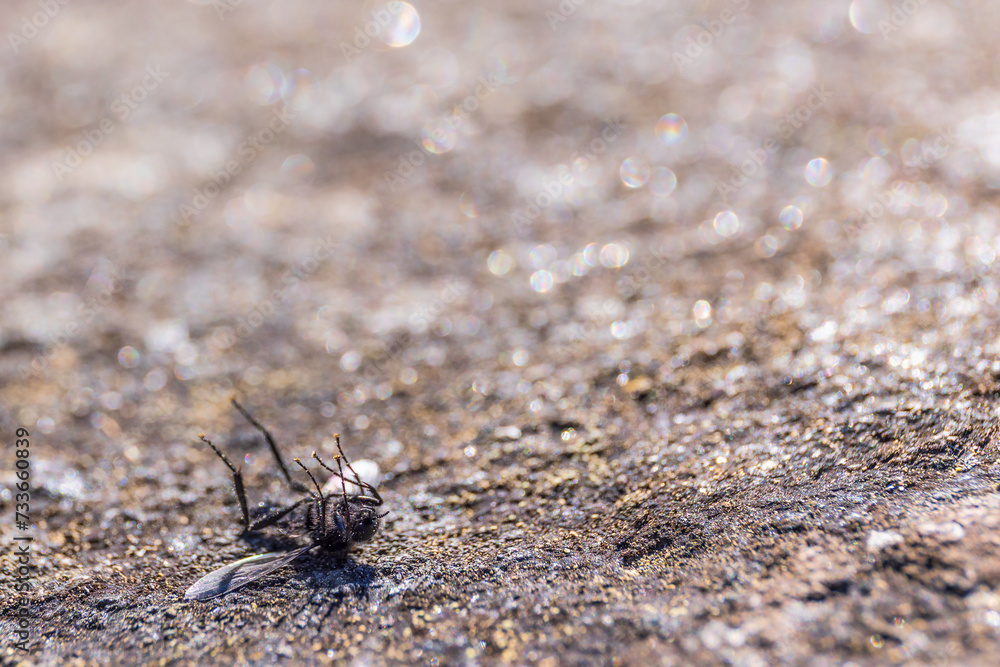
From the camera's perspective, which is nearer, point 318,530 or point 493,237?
point 318,530

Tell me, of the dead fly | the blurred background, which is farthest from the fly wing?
the blurred background

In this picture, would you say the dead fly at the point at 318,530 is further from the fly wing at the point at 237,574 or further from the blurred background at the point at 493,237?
the blurred background at the point at 493,237

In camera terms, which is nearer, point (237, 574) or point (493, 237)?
point (237, 574)

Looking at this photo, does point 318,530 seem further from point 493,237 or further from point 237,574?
point 493,237

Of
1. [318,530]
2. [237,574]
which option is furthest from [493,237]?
[237,574]

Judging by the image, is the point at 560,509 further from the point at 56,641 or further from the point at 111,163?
the point at 111,163

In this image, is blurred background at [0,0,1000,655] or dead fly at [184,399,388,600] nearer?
dead fly at [184,399,388,600]

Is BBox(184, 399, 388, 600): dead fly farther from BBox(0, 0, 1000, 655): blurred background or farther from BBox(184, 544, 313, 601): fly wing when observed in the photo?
BBox(0, 0, 1000, 655): blurred background
